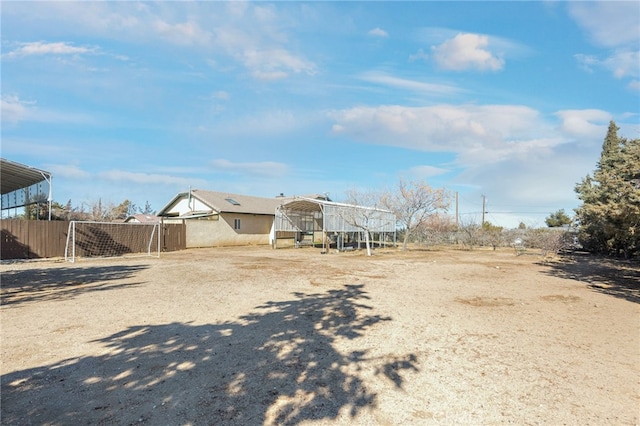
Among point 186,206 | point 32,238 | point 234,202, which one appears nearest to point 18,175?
point 32,238

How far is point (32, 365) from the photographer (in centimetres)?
387

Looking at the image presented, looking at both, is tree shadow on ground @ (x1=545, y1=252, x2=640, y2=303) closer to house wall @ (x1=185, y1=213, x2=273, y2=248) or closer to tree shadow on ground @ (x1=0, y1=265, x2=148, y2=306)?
tree shadow on ground @ (x1=0, y1=265, x2=148, y2=306)

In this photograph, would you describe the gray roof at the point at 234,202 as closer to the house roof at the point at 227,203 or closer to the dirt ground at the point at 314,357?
the house roof at the point at 227,203

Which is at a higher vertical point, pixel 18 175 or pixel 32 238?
pixel 18 175

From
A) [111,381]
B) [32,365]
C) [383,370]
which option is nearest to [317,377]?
[383,370]

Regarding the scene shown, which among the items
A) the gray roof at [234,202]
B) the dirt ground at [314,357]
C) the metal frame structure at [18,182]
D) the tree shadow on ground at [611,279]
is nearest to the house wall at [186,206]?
the gray roof at [234,202]

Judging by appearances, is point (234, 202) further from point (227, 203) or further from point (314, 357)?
point (314, 357)

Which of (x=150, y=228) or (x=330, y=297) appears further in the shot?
(x=150, y=228)

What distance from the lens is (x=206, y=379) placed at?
11.7 feet

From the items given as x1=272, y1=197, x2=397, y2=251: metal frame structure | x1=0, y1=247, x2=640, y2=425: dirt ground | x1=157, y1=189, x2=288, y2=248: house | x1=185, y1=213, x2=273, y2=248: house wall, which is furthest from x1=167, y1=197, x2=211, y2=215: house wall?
x1=0, y1=247, x2=640, y2=425: dirt ground

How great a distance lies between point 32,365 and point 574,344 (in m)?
7.02

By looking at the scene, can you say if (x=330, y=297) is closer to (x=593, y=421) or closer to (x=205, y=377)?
(x=205, y=377)

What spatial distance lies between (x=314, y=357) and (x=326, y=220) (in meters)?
18.9

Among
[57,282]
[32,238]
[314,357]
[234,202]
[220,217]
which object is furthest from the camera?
[234,202]
